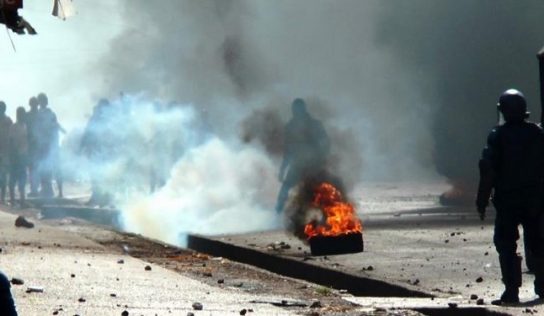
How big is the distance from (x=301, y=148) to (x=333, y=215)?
15.3 feet

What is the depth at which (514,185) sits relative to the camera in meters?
11.7

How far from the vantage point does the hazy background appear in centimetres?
2986

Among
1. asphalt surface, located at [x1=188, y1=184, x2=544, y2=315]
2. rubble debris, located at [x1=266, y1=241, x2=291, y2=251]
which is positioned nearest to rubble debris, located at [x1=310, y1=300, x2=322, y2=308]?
asphalt surface, located at [x1=188, y1=184, x2=544, y2=315]

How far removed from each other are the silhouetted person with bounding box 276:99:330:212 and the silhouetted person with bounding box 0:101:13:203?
14832mm

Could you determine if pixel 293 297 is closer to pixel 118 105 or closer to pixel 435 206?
pixel 435 206

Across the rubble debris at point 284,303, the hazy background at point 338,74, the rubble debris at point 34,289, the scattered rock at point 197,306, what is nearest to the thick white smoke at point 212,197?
the hazy background at point 338,74

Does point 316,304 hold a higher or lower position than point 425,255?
lower

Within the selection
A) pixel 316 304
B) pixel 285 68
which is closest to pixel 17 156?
pixel 285 68

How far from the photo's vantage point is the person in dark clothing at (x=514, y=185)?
38.3 ft

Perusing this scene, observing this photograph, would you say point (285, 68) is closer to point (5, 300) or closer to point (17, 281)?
point (17, 281)

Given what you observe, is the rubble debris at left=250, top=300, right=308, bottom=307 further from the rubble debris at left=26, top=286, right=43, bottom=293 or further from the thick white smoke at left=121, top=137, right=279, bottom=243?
the thick white smoke at left=121, top=137, right=279, bottom=243

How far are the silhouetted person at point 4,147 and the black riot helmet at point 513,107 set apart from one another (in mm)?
24961

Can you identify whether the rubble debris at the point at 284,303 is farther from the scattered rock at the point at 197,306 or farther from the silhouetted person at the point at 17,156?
the silhouetted person at the point at 17,156

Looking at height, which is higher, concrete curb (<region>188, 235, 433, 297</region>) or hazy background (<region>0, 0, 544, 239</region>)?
hazy background (<region>0, 0, 544, 239</region>)
